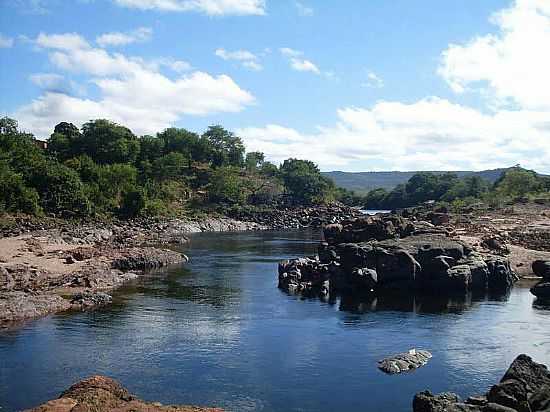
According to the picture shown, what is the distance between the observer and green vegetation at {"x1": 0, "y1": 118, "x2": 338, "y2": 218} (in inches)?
3588

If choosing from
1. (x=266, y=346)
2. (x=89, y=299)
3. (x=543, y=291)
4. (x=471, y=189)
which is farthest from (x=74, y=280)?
(x=471, y=189)

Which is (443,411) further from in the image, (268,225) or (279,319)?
(268,225)

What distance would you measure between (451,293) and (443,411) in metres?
29.9

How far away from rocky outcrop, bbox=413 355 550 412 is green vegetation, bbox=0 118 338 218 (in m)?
73.2

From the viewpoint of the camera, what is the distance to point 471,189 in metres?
168

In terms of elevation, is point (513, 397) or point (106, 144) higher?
point (106, 144)

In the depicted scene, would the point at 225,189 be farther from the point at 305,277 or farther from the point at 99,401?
the point at 99,401

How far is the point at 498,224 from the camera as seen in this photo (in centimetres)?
7925

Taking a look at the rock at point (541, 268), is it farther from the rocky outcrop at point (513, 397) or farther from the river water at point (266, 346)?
the rocky outcrop at point (513, 397)

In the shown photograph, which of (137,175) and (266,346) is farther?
(137,175)

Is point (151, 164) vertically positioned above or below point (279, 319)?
above

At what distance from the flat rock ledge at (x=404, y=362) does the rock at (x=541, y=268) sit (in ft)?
83.9

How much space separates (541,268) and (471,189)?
120 m

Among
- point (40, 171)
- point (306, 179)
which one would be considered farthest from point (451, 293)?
point (306, 179)
